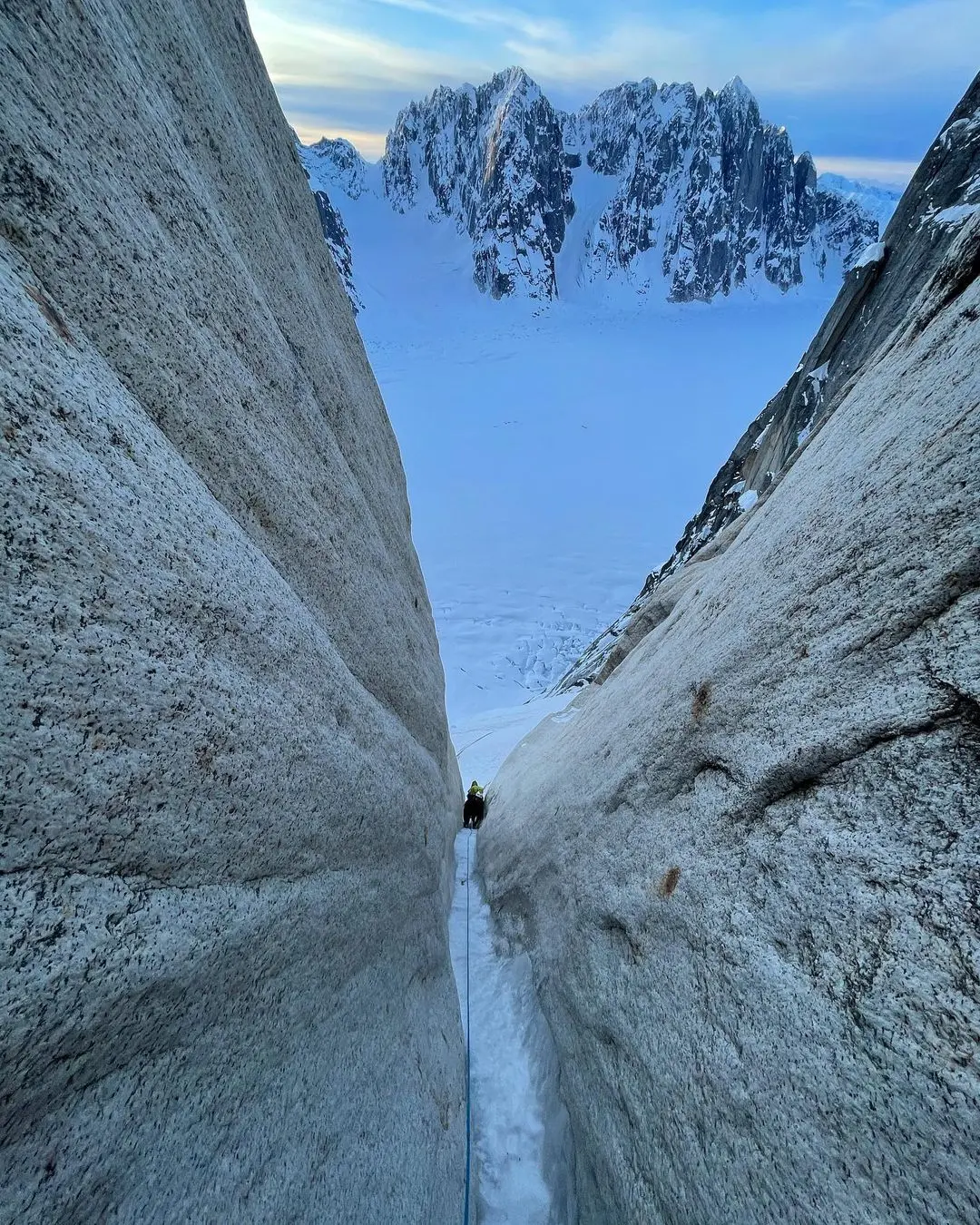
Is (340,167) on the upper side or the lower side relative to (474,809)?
upper

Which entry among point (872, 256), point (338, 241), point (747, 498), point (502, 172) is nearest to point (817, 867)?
point (747, 498)

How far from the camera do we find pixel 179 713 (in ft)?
9.20

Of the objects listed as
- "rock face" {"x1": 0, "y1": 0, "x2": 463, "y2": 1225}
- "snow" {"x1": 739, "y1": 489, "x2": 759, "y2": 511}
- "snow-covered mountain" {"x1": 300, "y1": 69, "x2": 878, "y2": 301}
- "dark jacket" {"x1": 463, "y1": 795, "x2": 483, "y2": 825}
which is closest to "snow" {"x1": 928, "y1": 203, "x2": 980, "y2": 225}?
"snow" {"x1": 739, "y1": 489, "x2": 759, "y2": 511}

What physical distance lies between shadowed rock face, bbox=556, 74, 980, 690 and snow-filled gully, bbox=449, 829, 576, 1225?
7745 millimetres

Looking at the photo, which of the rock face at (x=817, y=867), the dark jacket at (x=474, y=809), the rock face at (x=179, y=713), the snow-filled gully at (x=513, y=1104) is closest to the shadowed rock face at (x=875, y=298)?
the rock face at (x=817, y=867)

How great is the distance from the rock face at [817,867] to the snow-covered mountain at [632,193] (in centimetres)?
13932

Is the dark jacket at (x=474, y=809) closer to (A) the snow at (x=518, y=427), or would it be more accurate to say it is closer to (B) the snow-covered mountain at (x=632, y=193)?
(A) the snow at (x=518, y=427)

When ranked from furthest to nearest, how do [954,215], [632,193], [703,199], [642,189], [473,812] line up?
[632,193] → [642,189] → [703,199] → [473,812] → [954,215]

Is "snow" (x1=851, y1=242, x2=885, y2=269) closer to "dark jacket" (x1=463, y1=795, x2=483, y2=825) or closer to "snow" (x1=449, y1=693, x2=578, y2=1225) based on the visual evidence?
"dark jacket" (x1=463, y1=795, x2=483, y2=825)

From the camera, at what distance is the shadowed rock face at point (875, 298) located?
13.0 meters

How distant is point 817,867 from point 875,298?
57.9ft

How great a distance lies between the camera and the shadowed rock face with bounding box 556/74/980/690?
13016 mm

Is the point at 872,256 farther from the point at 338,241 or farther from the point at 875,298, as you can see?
the point at 338,241


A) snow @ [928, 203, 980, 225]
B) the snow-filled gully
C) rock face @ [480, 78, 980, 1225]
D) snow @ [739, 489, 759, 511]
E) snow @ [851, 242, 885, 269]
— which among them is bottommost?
the snow-filled gully
